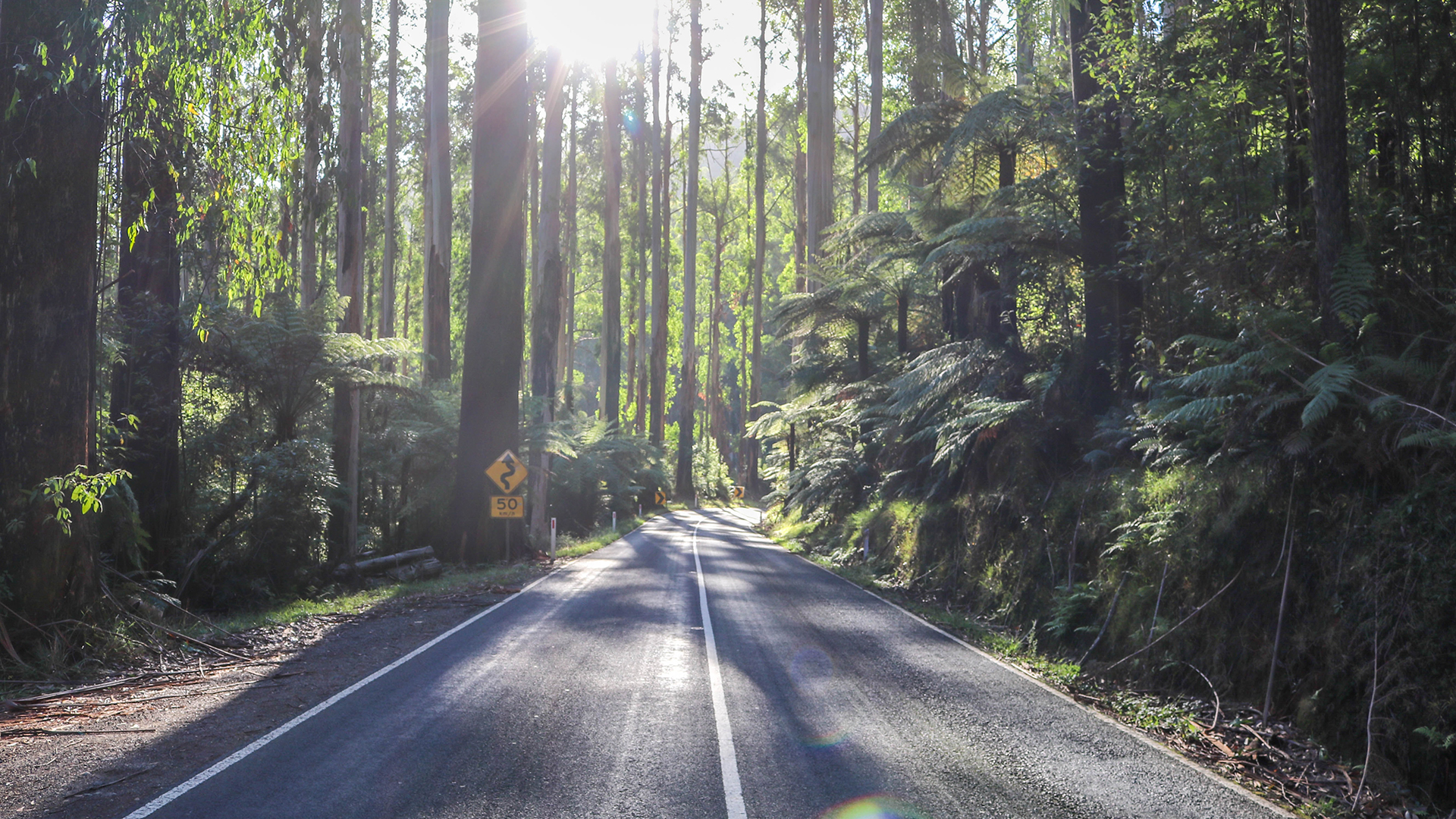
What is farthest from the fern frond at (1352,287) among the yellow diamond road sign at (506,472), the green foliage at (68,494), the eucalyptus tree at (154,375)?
the yellow diamond road sign at (506,472)

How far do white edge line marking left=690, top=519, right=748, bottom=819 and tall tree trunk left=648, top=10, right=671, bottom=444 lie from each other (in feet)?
119

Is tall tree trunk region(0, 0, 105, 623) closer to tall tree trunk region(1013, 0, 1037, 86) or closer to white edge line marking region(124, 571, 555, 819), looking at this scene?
white edge line marking region(124, 571, 555, 819)

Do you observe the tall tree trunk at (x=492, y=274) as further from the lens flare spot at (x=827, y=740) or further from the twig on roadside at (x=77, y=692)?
the lens flare spot at (x=827, y=740)

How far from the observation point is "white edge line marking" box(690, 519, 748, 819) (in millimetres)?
5215

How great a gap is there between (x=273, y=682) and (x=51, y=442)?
10.1 feet

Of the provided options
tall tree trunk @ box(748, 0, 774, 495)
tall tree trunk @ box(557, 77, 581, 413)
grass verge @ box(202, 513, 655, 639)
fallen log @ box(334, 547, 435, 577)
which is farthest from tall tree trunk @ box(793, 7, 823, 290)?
fallen log @ box(334, 547, 435, 577)

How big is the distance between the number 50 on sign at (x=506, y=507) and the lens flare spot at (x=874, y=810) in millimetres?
14355

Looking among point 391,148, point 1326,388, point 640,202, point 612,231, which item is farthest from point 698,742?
point 640,202

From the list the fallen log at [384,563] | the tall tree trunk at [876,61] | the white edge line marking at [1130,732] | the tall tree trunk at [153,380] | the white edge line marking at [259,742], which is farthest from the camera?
the tall tree trunk at [876,61]

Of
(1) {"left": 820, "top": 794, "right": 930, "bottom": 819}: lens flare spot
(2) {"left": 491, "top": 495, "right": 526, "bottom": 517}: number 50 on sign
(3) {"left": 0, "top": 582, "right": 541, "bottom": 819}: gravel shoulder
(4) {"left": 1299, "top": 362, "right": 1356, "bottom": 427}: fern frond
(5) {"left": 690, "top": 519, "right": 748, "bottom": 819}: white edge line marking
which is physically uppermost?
(4) {"left": 1299, "top": 362, "right": 1356, "bottom": 427}: fern frond

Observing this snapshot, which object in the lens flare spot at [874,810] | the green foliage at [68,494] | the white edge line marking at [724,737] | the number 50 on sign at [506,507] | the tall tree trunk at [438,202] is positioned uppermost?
the tall tree trunk at [438,202]

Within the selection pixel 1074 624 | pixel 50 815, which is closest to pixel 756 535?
pixel 1074 624

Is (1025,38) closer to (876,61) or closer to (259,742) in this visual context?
(876,61)

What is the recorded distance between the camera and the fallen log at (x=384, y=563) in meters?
15.5
